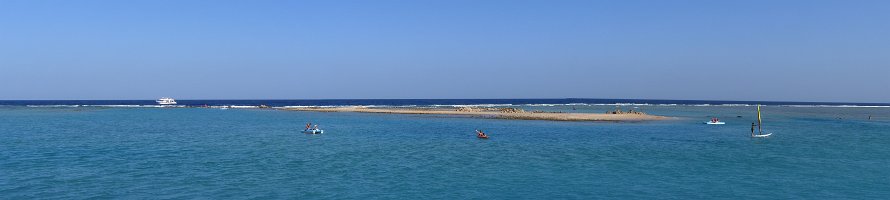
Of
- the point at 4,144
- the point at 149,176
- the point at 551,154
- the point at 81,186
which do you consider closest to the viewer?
the point at 81,186

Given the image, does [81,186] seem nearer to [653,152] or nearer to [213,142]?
[213,142]

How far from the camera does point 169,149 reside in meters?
48.8

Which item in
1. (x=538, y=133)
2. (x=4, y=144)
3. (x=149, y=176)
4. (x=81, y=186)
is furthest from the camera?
(x=538, y=133)

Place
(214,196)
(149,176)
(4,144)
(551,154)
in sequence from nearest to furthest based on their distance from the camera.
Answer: (214,196), (149,176), (551,154), (4,144)

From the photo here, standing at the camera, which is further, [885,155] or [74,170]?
[885,155]

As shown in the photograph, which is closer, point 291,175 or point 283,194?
point 283,194

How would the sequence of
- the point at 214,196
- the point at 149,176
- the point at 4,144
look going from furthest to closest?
the point at 4,144 < the point at 149,176 < the point at 214,196

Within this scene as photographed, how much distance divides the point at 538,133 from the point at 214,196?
4539 cm

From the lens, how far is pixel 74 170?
119 feet

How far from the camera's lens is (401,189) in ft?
102

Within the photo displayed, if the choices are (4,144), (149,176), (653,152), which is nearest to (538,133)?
(653,152)

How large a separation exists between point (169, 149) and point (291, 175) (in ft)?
60.1

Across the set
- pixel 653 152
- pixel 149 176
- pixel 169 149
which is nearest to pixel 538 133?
pixel 653 152

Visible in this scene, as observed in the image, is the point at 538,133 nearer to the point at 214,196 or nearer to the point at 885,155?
the point at 885,155
